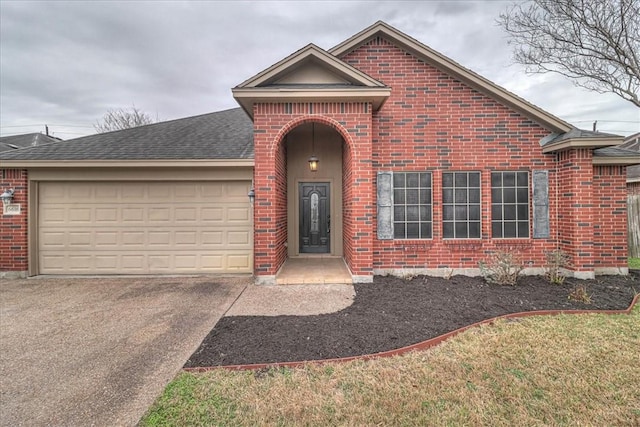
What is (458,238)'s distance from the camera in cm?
Result: 638

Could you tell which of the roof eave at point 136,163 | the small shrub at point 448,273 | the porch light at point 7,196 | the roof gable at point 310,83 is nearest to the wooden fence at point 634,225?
the small shrub at point 448,273

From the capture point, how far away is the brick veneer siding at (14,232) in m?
6.59

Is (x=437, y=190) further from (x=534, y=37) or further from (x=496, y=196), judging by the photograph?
(x=534, y=37)

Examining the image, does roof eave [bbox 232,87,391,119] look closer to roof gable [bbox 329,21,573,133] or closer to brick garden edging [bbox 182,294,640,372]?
roof gable [bbox 329,21,573,133]

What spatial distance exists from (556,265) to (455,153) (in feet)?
10.5

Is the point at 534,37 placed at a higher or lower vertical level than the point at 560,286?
higher

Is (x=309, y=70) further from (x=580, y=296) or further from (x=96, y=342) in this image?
(x=580, y=296)

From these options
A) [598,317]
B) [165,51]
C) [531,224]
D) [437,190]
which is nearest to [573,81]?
[531,224]

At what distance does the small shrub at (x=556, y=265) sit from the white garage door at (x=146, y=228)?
266 inches

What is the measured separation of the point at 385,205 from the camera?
6316 mm

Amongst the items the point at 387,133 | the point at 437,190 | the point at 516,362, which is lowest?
the point at 516,362

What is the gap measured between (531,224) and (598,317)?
8.97ft

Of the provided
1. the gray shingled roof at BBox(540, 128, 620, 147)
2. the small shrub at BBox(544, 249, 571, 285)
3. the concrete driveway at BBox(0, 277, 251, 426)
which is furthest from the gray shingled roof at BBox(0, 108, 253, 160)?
the small shrub at BBox(544, 249, 571, 285)

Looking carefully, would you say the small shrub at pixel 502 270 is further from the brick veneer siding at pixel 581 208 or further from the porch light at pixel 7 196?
the porch light at pixel 7 196
